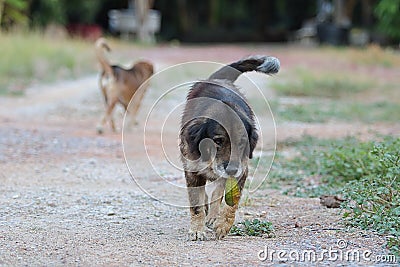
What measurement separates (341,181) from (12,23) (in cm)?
1619

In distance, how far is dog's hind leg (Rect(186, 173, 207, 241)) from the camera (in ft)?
14.6

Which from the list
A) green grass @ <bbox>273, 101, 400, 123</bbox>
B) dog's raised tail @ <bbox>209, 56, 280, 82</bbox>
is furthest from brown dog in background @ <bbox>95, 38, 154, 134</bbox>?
dog's raised tail @ <bbox>209, 56, 280, 82</bbox>

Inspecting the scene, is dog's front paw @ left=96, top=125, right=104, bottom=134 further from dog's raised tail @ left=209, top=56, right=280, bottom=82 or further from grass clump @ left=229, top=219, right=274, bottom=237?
grass clump @ left=229, top=219, right=274, bottom=237

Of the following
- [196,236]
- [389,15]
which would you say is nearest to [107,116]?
[196,236]

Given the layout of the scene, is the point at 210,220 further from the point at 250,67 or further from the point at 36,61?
the point at 36,61

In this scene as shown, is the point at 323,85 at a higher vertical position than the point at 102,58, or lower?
lower

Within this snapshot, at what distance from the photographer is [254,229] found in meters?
4.54

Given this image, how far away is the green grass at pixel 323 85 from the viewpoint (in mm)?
13375

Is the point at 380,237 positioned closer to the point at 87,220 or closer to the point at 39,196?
the point at 87,220

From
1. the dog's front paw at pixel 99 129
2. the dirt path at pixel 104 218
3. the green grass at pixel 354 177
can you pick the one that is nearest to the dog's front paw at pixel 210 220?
the dirt path at pixel 104 218

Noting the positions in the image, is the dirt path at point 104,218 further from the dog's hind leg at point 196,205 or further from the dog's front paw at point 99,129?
the dog's front paw at point 99,129

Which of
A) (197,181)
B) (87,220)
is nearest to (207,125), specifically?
(197,181)

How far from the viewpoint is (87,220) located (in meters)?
4.88

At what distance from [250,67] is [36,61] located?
9759mm
